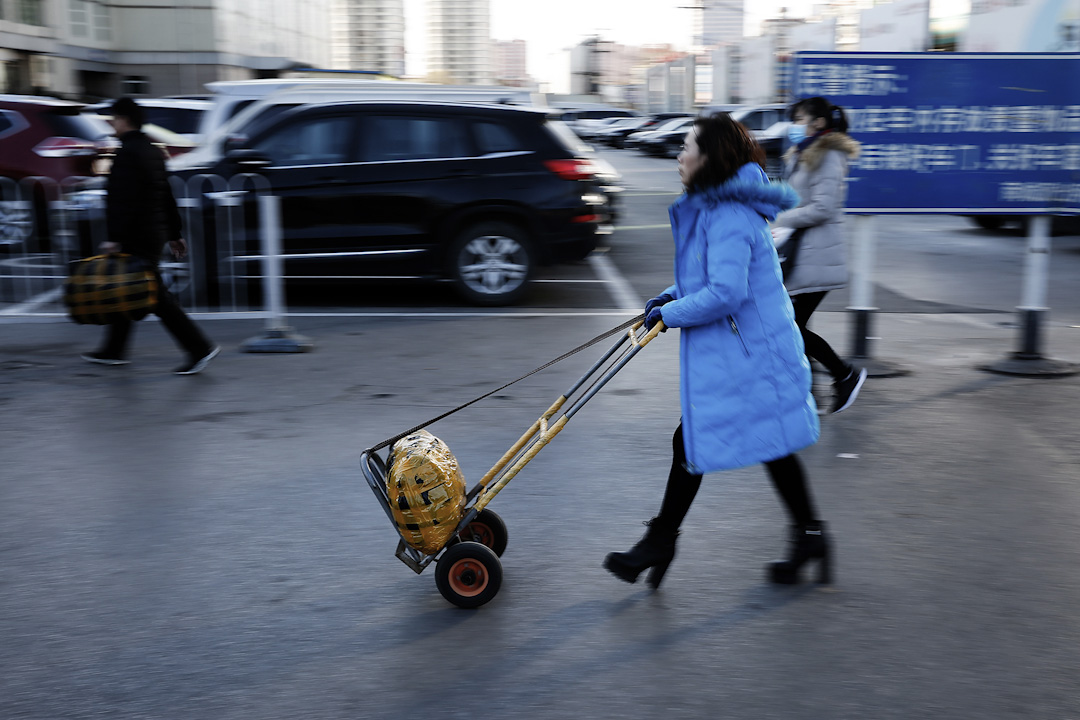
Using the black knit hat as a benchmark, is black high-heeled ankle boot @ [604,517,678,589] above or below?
below

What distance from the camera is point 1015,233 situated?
15406 mm

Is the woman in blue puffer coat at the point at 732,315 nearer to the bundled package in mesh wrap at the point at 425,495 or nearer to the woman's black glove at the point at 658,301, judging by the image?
the woman's black glove at the point at 658,301

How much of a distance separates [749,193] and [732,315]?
40 centimetres

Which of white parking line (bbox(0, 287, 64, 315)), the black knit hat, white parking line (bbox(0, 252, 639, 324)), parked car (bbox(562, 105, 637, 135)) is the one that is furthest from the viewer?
parked car (bbox(562, 105, 637, 135))

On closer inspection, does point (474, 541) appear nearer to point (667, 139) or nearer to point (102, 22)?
point (667, 139)

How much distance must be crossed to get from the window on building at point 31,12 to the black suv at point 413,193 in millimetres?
32239

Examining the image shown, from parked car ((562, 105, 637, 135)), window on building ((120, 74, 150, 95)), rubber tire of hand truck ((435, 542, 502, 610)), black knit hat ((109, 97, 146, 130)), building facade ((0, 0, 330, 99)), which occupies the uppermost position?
building facade ((0, 0, 330, 99))

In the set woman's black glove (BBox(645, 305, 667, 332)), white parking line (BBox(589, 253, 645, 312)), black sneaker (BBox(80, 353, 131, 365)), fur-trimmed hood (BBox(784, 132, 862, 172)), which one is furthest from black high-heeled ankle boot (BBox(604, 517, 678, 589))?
white parking line (BBox(589, 253, 645, 312))

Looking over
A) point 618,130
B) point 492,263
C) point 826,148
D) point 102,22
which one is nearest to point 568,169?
point 492,263

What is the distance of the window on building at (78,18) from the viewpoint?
4056 centimetres

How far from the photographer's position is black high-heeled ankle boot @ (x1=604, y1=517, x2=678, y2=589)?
3.79 m

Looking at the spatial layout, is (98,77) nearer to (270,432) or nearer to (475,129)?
(475,129)

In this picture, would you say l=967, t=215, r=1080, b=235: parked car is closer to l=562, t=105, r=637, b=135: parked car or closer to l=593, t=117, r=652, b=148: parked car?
l=593, t=117, r=652, b=148: parked car

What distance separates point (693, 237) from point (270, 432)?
10.1 feet
